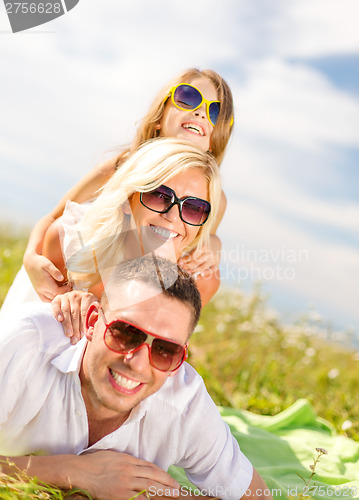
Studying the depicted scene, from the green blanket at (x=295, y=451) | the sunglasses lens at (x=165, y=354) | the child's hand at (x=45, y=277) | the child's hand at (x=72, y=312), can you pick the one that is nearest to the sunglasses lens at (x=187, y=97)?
the child's hand at (x=45, y=277)

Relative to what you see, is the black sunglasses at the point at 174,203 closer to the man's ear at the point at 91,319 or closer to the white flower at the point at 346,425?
the man's ear at the point at 91,319

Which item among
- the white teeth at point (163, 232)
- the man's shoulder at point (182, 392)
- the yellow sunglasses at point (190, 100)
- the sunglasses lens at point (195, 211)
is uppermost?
the yellow sunglasses at point (190, 100)

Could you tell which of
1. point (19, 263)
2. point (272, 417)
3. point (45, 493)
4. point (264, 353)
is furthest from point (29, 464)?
point (19, 263)

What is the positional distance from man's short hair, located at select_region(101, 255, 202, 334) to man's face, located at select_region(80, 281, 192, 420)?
0.09 feet

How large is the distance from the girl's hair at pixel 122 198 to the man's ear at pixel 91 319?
758 millimetres

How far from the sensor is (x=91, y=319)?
2320mm

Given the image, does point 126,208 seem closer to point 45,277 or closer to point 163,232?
point 163,232

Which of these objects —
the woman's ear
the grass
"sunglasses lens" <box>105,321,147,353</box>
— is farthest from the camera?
the grass

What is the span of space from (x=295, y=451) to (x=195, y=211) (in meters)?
1.97

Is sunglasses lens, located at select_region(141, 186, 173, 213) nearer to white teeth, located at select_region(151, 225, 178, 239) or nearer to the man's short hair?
white teeth, located at select_region(151, 225, 178, 239)

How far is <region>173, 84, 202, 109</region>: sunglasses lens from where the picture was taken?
3641mm

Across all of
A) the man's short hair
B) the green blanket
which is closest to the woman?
the man's short hair

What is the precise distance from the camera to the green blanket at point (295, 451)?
3314 mm

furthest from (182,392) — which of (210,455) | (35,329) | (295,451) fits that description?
(295,451)
